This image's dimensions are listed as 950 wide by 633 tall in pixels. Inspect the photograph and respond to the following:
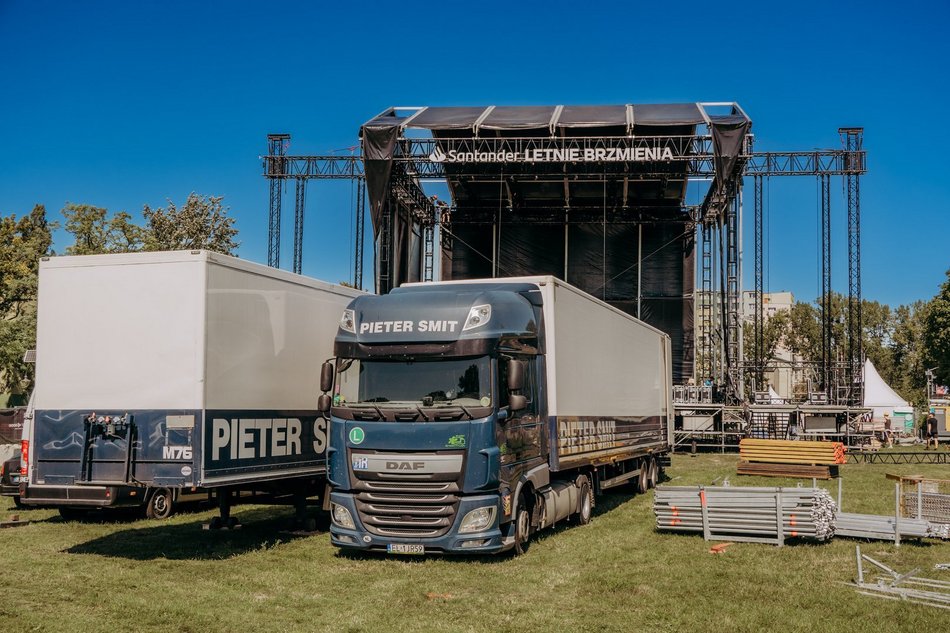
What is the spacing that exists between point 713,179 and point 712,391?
925cm

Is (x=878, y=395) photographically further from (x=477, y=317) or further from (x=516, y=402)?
(x=477, y=317)

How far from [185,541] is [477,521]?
464cm

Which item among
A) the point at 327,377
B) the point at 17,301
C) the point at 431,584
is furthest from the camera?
the point at 17,301

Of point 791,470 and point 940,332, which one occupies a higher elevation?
point 940,332

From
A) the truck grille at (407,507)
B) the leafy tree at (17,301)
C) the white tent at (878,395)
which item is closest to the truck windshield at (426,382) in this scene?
the truck grille at (407,507)

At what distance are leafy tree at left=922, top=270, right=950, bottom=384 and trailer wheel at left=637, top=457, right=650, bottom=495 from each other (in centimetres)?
5617

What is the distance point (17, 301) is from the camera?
38.6 metres

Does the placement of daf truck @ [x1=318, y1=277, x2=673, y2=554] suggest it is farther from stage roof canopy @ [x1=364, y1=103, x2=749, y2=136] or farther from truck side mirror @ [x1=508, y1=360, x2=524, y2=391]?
stage roof canopy @ [x1=364, y1=103, x2=749, y2=136]

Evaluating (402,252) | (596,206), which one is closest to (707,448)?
(596,206)

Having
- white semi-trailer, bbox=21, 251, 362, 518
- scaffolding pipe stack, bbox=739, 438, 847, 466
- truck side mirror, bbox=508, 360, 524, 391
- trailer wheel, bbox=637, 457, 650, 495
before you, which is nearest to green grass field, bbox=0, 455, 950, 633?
white semi-trailer, bbox=21, 251, 362, 518

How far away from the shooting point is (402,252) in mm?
36625

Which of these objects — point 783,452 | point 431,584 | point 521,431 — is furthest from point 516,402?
point 783,452

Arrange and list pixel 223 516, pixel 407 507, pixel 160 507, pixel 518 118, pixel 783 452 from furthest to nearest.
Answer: pixel 518 118
pixel 783 452
pixel 160 507
pixel 223 516
pixel 407 507

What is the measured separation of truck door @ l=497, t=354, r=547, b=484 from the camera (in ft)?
36.6
